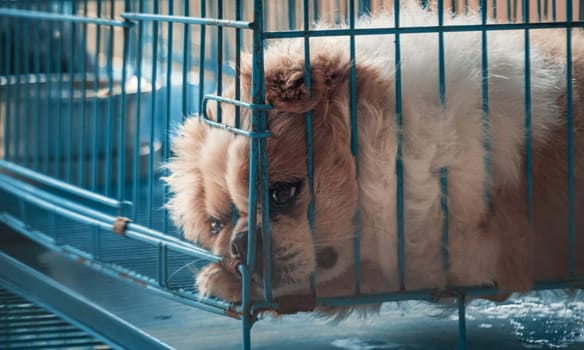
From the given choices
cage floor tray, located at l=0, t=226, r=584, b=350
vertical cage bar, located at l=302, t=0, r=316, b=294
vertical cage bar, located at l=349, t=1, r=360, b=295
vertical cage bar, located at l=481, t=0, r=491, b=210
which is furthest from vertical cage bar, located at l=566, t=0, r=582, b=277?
vertical cage bar, located at l=302, t=0, r=316, b=294

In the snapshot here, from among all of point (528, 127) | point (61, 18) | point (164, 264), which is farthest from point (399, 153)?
point (61, 18)

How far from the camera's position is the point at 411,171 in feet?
6.81

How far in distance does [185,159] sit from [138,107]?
0.80ft

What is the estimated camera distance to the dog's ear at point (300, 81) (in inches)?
79.9

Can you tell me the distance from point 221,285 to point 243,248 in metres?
0.17

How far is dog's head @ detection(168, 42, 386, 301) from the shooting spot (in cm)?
204

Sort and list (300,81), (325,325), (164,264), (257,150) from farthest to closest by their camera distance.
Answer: (325,325) < (164,264) < (300,81) < (257,150)

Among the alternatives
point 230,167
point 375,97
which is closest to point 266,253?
point 230,167

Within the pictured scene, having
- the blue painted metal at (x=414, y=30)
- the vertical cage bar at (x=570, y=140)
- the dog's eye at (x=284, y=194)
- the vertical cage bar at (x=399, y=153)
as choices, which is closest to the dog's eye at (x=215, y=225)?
the dog's eye at (x=284, y=194)

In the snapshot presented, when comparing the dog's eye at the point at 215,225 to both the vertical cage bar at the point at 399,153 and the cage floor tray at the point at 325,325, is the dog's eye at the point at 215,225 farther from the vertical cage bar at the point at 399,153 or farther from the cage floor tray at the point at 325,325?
the vertical cage bar at the point at 399,153

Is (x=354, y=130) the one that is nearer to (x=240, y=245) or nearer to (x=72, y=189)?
(x=240, y=245)

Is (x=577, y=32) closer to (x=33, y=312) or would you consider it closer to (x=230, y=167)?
(x=230, y=167)

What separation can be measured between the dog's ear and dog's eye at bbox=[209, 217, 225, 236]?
14.8 inches

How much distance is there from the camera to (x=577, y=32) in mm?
2451
